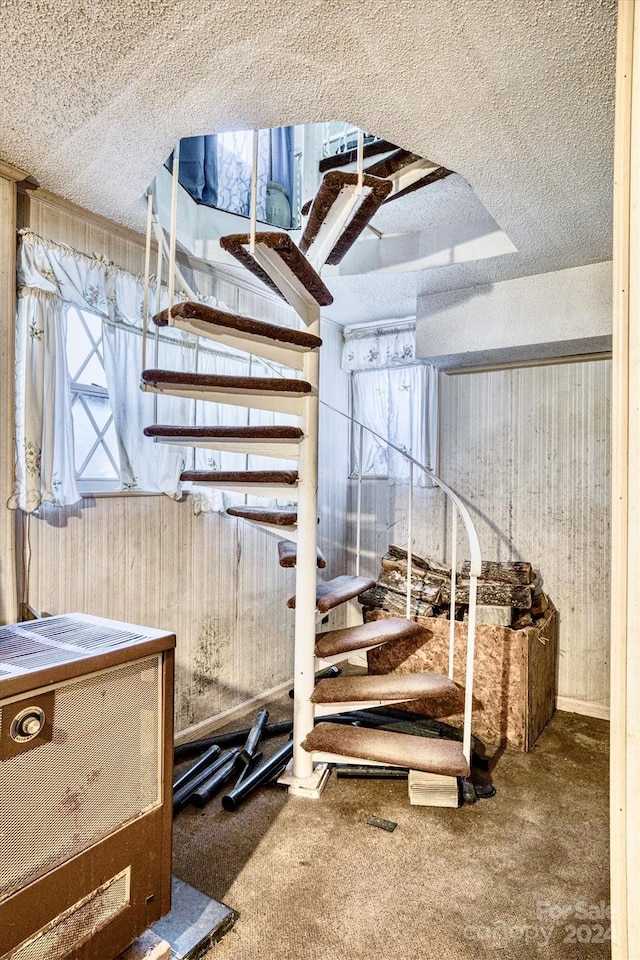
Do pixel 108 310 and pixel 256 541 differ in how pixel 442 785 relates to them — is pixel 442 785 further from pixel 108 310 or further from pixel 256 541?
pixel 108 310

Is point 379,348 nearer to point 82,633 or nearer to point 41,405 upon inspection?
point 41,405

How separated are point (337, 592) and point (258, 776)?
83 centimetres

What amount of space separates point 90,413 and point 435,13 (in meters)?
1.81

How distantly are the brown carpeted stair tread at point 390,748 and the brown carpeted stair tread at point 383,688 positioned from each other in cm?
14

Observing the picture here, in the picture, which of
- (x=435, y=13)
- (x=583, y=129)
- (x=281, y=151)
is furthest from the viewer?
(x=281, y=151)

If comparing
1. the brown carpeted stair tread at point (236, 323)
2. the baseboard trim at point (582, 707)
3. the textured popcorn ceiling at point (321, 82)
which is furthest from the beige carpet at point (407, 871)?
the textured popcorn ceiling at point (321, 82)

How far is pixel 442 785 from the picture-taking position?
2.04 metres

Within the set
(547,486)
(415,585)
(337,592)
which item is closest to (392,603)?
(415,585)

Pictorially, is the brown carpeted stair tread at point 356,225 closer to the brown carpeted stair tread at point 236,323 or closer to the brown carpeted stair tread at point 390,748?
the brown carpeted stair tread at point 236,323

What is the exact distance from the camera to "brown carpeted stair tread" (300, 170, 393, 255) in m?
1.59

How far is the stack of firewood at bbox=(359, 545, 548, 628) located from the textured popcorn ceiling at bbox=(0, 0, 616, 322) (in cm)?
185

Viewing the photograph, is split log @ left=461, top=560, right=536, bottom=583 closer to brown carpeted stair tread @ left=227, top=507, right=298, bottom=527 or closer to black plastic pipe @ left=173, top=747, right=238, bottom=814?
brown carpeted stair tread @ left=227, top=507, right=298, bottom=527

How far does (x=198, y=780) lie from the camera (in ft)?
6.89

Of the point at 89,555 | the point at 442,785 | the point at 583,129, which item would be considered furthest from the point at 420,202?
the point at 442,785
